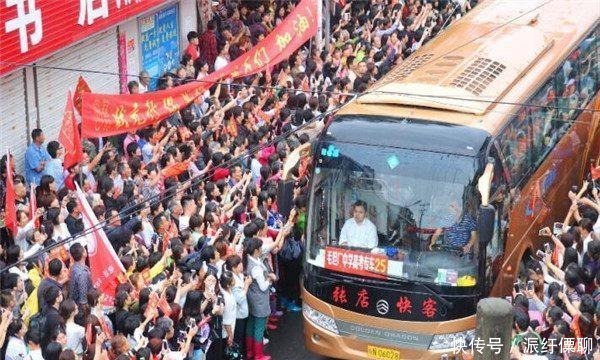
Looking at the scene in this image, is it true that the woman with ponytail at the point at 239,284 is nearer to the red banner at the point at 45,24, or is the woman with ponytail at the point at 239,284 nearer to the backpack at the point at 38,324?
the backpack at the point at 38,324

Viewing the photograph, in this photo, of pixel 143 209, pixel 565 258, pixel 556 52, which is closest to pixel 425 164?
pixel 565 258

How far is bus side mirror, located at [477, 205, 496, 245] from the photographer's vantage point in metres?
10.4

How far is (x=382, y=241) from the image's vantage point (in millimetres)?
10992

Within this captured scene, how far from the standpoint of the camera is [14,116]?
44.9 feet

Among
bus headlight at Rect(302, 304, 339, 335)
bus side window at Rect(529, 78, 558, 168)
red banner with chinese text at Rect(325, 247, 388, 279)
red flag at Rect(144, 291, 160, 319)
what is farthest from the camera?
bus side window at Rect(529, 78, 558, 168)

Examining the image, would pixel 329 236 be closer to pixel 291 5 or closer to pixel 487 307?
pixel 487 307

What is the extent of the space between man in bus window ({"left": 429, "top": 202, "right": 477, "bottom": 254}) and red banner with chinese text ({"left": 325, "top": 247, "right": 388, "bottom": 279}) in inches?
20.0

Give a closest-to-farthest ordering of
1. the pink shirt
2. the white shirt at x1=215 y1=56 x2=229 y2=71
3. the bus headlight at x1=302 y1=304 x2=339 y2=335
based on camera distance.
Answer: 1. the bus headlight at x1=302 y1=304 x2=339 y2=335
2. the pink shirt
3. the white shirt at x1=215 y1=56 x2=229 y2=71

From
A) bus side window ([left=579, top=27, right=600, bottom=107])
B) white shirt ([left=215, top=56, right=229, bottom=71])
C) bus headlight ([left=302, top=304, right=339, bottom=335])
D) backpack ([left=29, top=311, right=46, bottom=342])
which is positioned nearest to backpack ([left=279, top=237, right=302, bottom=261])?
bus headlight ([left=302, top=304, right=339, bottom=335])

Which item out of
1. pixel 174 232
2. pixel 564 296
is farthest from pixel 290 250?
pixel 564 296

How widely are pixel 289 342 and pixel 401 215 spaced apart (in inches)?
97.0

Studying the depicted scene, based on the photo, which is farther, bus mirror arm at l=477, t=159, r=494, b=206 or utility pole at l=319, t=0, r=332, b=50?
utility pole at l=319, t=0, r=332, b=50

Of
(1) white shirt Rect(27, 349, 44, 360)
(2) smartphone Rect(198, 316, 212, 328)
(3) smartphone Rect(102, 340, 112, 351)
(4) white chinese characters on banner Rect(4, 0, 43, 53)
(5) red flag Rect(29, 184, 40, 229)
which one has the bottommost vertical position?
(2) smartphone Rect(198, 316, 212, 328)

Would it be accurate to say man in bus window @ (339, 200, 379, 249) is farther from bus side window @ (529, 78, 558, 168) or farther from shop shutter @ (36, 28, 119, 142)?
shop shutter @ (36, 28, 119, 142)
